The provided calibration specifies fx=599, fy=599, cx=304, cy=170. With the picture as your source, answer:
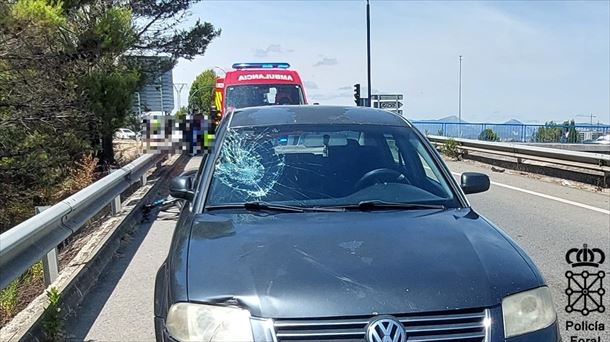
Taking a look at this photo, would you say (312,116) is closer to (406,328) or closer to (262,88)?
(406,328)

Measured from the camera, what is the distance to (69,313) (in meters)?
4.65

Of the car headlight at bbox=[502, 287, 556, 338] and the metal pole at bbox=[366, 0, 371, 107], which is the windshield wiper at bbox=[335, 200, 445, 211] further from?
the metal pole at bbox=[366, 0, 371, 107]

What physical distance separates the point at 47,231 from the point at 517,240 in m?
5.23

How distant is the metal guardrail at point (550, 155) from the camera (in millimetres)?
11323

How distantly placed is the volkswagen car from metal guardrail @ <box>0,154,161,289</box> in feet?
3.62

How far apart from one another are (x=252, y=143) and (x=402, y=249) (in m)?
1.60

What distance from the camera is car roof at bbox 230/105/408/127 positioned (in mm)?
4242

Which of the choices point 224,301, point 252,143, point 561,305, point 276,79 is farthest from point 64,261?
point 276,79

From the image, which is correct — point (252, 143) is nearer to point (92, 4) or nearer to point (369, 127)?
point (369, 127)

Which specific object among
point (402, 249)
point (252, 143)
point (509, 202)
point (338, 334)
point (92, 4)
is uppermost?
point (92, 4)

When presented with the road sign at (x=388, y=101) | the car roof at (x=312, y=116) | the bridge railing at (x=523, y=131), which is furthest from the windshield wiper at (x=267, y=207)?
the bridge railing at (x=523, y=131)

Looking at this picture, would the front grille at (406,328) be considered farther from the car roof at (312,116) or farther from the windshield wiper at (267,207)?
the car roof at (312,116)

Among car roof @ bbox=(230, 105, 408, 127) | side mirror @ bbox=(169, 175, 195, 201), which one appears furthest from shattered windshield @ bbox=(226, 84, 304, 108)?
side mirror @ bbox=(169, 175, 195, 201)

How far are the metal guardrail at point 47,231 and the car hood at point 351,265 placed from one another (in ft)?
4.82
